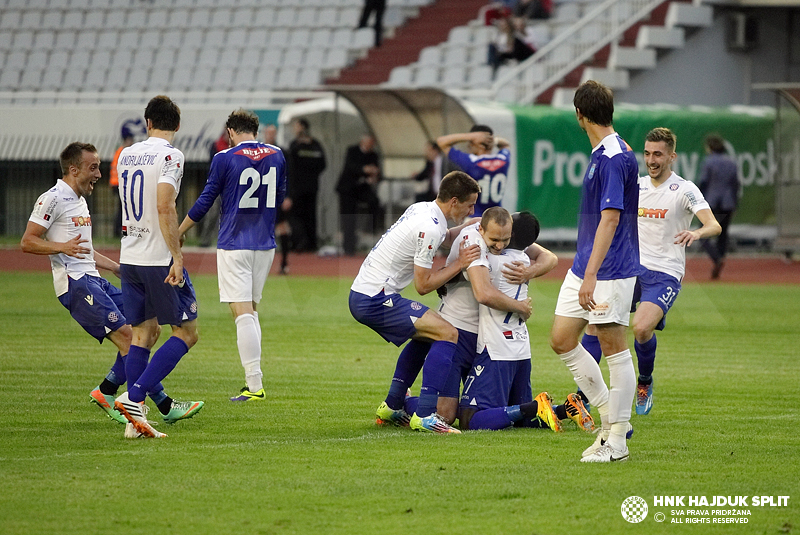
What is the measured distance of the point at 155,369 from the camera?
7.48 meters

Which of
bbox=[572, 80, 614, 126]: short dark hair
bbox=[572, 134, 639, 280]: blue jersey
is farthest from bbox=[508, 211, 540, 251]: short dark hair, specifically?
bbox=[572, 80, 614, 126]: short dark hair

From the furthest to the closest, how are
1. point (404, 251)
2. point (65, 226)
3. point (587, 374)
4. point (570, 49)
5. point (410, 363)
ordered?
point (570, 49), point (65, 226), point (410, 363), point (404, 251), point (587, 374)

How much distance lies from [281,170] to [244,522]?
14.6 feet

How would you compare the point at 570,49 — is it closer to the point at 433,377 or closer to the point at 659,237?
the point at 659,237

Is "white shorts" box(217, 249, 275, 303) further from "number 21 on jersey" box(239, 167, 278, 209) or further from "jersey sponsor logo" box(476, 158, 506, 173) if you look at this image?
"jersey sponsor logo" box(476, 158, 506, 173)

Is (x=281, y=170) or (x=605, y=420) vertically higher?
(x=281, y=170)

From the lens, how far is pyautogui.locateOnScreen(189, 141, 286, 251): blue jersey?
8.98 m

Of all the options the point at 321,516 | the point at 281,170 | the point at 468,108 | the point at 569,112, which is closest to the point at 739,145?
the point at 569,112

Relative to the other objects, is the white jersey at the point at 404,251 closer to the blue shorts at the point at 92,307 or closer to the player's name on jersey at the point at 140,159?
the player's name on jersey at the point at 140,159

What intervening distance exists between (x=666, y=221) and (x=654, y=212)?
0.40 ft

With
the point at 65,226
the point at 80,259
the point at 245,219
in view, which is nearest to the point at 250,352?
the point at 245,219

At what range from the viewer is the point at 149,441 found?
725 cm

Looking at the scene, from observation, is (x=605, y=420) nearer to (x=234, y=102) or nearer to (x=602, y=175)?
(x=602, y=175)

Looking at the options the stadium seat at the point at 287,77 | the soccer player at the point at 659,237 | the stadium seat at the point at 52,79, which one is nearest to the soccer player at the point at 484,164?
the soccer player at the point at 659,237
